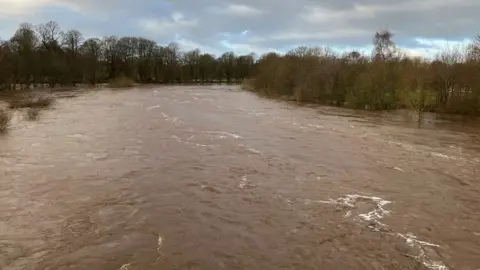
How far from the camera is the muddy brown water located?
9.86m

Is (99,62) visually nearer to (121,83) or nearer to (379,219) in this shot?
(121,83)

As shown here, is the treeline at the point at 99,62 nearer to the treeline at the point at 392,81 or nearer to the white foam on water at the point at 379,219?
the treeline at the point at 392,81

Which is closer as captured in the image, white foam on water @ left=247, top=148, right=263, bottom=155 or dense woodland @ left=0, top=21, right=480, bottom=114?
white foam on water @ left=247, top=148, right=263, bottom=155

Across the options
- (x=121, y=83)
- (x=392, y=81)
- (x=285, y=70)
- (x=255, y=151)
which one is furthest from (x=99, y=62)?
(x=255, y=151)

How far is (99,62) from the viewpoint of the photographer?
327 ft

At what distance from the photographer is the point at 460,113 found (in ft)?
141

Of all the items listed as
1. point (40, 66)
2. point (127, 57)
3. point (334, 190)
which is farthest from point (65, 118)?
point (127, 57)

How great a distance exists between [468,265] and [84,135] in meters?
21.4

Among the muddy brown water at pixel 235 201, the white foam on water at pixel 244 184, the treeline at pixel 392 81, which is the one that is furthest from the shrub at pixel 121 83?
the white foam on water at pixel 244 184

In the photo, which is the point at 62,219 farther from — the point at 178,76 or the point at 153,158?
the point at 178,76

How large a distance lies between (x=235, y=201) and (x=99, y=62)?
9354 cm

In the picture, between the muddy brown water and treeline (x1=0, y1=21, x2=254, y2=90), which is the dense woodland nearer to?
treeline (x1=0, y1=21, x2=254, y2=90)

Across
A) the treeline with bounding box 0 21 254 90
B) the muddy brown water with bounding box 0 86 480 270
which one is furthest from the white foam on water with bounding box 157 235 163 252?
the treeline with bounding box 0 21 254 90

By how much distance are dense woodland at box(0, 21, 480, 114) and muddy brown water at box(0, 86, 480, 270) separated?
19.2 m
